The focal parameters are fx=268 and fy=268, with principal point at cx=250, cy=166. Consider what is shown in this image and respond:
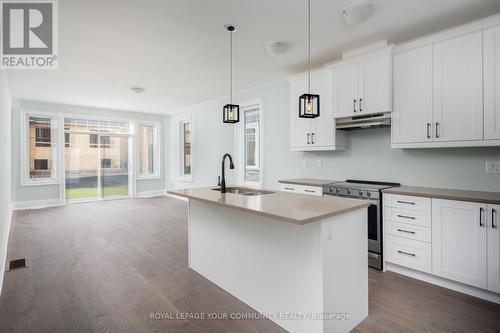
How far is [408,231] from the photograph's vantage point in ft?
9.70

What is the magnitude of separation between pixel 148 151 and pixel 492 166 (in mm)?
8408

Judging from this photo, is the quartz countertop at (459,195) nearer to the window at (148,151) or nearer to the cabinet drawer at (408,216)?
the cabinet drawer at (408,216)

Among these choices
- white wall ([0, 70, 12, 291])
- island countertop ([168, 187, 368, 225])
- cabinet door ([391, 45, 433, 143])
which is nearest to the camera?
island countertop ([168, 187, 368, 225])

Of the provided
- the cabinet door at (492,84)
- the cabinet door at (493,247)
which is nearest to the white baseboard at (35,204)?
the cabinet door at (493,247)

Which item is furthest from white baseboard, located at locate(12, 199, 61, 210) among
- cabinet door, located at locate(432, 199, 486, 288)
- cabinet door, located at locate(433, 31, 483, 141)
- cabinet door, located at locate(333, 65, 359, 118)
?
cabinet door, located at locate(433, 31, 483, 141)

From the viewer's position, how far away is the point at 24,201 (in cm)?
662

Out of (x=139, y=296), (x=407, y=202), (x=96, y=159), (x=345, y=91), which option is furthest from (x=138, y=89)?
(x=407, y=202)

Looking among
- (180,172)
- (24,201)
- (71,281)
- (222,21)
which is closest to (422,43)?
(222,21)

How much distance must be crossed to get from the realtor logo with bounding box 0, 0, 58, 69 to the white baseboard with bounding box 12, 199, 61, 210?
3.87m

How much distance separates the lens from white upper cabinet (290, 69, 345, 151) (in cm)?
393

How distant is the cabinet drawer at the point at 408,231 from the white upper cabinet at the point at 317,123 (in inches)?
52.8

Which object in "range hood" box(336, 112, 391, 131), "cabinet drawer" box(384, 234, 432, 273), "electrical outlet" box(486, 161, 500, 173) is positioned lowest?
"cabinet drawer" box(384, 234, 432, 273)

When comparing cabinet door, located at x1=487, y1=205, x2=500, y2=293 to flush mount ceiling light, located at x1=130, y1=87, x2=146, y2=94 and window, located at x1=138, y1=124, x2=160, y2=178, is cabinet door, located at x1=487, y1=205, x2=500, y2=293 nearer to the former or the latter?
flush mount ceiling light, located at x1=130, y1=87, x2=146, y2=94

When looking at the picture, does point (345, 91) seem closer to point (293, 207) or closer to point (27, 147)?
point (293, 207)
